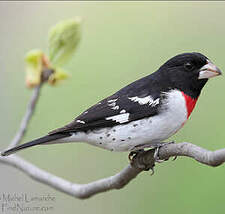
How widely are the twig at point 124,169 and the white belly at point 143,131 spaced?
0.08 m

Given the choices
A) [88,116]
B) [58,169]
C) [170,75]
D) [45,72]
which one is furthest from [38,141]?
[58,169]

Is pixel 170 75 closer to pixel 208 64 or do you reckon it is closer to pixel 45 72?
pixel 208 64

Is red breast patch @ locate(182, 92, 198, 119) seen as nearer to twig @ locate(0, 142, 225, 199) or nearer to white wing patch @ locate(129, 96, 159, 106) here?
white wing patch @ locate(129, 96, 159, 106)

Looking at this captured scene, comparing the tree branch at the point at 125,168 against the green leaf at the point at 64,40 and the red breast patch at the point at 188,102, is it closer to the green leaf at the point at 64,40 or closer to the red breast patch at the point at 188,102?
the green leaf at the point at 64,40

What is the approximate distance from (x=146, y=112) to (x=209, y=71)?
340 millimetres

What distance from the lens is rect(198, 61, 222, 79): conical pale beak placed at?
8.08ft

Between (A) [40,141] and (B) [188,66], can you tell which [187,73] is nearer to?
(B) [188,66]

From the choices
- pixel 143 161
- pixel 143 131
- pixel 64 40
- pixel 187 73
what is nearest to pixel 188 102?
pixel 187 73

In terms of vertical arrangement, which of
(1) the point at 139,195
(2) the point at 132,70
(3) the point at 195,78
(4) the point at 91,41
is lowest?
(1) the point at 139,195

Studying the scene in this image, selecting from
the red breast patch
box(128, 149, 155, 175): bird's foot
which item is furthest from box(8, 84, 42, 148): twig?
the red breast patch

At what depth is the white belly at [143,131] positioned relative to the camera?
2.50 metres

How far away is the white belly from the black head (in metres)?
0.06

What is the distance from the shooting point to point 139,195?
335cm

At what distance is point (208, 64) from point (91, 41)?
221 centimetres
